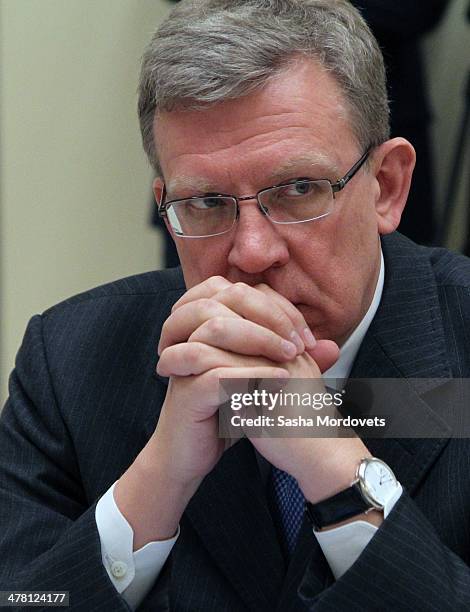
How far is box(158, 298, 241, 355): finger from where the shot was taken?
1.47 meters

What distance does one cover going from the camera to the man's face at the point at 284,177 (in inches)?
62.6

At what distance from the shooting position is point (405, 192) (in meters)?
1.82

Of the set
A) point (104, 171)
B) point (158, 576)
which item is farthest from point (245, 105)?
point (104, 171)

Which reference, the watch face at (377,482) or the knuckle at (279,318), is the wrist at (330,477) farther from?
the knuckle at (279,318)

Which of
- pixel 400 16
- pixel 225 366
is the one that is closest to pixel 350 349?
pixel 225 366

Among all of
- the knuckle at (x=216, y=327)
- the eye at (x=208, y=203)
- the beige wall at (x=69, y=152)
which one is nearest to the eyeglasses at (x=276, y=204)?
the eye at (x=208, y=203)

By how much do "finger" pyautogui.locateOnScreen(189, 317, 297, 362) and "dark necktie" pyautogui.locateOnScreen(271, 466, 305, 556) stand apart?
293 mm

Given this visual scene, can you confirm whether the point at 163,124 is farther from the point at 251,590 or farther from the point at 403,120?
the point at 403,120

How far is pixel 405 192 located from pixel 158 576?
77 centimetres

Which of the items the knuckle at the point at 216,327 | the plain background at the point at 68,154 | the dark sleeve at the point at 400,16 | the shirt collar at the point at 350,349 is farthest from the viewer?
the plain background at the point at 68,154

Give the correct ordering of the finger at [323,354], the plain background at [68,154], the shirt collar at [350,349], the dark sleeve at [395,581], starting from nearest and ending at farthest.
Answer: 1. the dark sleeve at [395,581]
2. the finger at [323,354]
3. the shirt collar at [350,349]
4. the plain background at [68,154]

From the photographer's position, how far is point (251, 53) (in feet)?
5.22

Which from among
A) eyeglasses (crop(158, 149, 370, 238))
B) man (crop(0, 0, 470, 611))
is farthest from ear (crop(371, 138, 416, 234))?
eyeglasses (crop(158, 149, 370, 238))

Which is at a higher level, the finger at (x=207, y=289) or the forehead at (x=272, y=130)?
the forehead at (x=272, y=130)
